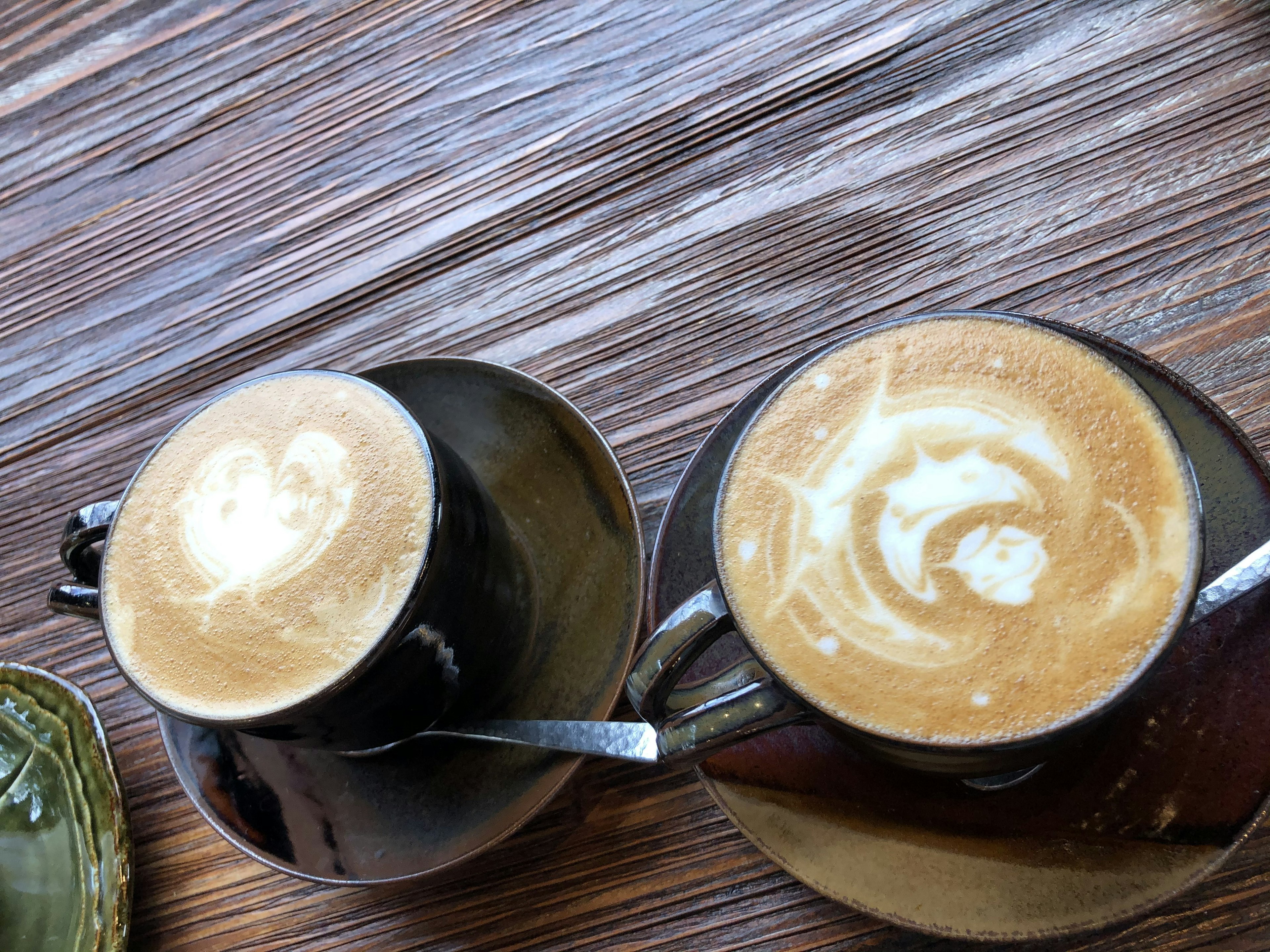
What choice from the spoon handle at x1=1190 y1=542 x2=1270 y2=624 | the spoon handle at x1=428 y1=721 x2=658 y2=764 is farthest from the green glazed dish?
the spoon handle at x1=1190 y1=542 x2=1270 y2=624

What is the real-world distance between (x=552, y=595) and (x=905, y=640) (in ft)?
1.17

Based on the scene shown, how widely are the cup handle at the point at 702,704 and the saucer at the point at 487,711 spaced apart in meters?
0.13

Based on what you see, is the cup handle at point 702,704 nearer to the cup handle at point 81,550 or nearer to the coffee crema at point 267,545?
the coffee crema at point 267,545

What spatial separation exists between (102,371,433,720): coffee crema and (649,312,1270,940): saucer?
11.8 inches

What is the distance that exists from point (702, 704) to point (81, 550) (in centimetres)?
58

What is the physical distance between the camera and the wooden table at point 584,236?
2.65 feet

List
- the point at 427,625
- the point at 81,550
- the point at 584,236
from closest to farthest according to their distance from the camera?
the point at 427,625 < the point at 81,550 < the point at 584,236

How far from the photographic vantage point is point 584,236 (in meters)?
0.98

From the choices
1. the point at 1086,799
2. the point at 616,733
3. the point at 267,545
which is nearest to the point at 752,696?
the point at 616,733

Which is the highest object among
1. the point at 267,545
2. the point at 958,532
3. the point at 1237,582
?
the point at 267,545

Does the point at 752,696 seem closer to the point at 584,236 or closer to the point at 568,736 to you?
the point at 568,736

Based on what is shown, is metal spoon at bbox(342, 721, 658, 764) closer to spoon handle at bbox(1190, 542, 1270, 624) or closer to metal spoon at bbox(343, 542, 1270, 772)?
metal spoon at bbox(343, 542, 1270, 772)

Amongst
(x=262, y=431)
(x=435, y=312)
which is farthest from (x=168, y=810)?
(x=435, y=312)

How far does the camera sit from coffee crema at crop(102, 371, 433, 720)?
0.68 meters
